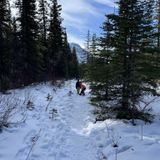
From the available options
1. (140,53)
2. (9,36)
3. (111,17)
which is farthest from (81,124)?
(9,36)

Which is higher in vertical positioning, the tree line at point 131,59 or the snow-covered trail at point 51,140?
the tree line at point 131,59

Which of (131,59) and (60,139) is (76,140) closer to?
(60,139)

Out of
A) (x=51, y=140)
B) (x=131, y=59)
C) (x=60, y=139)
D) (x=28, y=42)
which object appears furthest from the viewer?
(x=28, y=42)

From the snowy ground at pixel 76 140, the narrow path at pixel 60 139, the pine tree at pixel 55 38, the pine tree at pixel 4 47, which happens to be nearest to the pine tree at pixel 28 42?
the pine tree at pixel 4 47

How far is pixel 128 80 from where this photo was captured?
35.9 feet

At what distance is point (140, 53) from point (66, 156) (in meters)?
5.59

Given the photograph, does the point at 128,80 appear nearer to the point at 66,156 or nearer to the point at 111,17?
the point at 111,17

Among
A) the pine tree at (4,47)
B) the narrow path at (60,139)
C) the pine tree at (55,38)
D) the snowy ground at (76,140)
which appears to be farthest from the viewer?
the pine tree at (55,38)

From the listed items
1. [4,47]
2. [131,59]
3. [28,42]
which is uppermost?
[28,42]

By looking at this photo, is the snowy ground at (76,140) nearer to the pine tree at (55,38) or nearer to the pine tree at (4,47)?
the pine tree at (4,47)

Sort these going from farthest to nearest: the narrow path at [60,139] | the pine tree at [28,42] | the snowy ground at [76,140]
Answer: the pine tree at [28,42], the narrow path at [60,139], the snowy ground at [76,140]

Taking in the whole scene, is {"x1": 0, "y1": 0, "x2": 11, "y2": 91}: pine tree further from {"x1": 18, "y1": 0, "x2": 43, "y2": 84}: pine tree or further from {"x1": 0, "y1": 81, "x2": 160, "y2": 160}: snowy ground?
{"x1": 0, "y1": 81, "x2": 160, "y2": 160}: snowy ground

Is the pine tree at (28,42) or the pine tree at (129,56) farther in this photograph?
the pine tree at (28,42)

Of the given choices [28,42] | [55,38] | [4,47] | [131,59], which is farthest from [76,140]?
[55,38]
